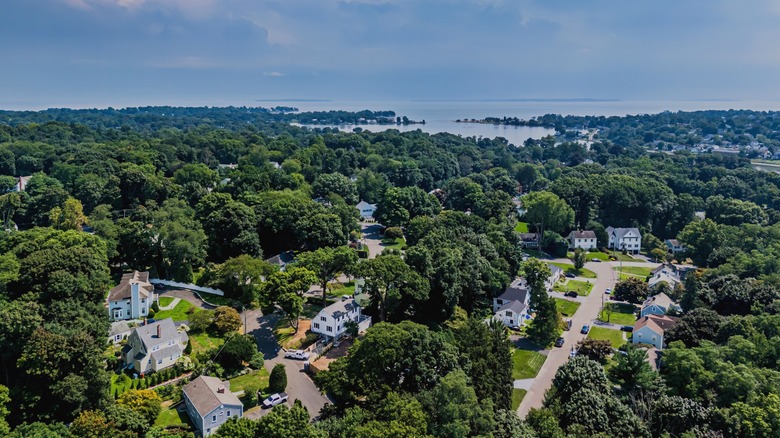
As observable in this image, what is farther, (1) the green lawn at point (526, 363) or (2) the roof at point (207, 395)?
(1) the green lawn at point (526, 363)

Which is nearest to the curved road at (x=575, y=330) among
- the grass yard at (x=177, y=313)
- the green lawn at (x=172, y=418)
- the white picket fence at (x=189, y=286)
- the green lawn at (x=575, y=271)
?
the green lawn at (x=575, y=271)

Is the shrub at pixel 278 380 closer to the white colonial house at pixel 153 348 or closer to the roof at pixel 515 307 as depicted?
the white colonial house at pixel 153 348

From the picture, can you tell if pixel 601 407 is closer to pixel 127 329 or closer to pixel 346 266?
pixel 346 266

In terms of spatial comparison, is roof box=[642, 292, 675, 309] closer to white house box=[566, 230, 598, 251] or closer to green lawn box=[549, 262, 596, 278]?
green lawn box=[549, 262, 596, 278]

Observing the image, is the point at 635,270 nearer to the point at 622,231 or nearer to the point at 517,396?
the point at 622,231

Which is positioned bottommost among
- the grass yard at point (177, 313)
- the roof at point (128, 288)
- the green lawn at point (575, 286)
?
the green lawn at point (575, 286)
